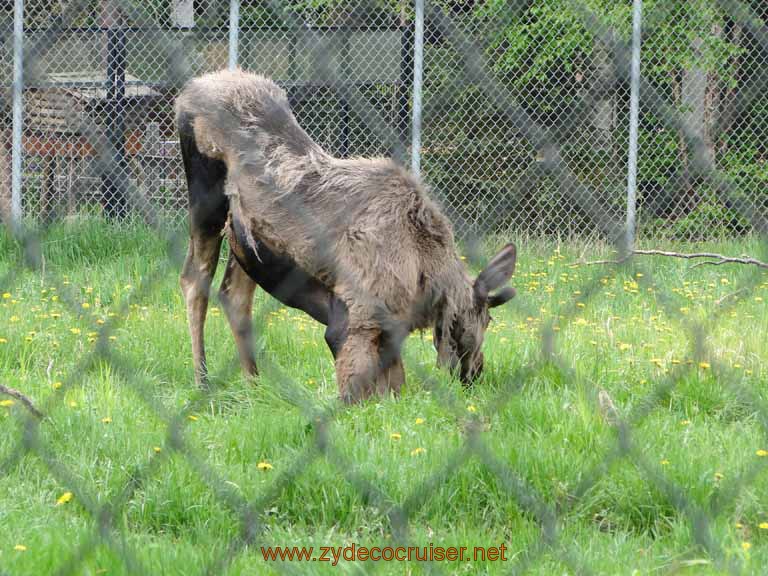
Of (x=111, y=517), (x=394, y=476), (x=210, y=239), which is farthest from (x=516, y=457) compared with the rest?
(x=210, y=239)

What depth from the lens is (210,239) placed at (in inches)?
230

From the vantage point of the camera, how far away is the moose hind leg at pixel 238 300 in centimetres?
587

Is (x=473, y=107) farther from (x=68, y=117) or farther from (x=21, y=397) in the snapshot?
(x=21, y=397)

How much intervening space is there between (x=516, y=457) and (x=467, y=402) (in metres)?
0.92

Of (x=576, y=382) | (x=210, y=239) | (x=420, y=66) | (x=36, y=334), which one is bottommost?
(x=36, y=334)

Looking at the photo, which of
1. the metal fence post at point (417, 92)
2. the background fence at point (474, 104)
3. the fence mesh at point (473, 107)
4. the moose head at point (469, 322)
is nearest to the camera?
the moose head at point (469, 322)

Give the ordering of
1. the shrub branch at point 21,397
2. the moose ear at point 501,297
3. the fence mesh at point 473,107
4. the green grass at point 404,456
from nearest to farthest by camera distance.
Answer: the green grass at point 404,456 < the shrub branch at point 21,397 < the moose ear at point 501,297 < the fence mesh at point 473,107

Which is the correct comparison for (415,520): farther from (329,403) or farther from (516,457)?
(329,403)

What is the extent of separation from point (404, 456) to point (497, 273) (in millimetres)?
1569

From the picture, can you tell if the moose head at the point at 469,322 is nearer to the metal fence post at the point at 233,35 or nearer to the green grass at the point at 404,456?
the green grass at the point at 404,456

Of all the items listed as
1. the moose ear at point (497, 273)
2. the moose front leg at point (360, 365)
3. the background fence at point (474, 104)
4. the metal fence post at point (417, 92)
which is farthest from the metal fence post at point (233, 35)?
the moose front leg at point (360, 365)

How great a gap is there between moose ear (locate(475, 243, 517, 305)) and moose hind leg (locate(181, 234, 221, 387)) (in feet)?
5.54

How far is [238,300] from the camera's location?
6.03 metres

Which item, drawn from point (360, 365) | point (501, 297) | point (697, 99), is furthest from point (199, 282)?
point (697, 99)
